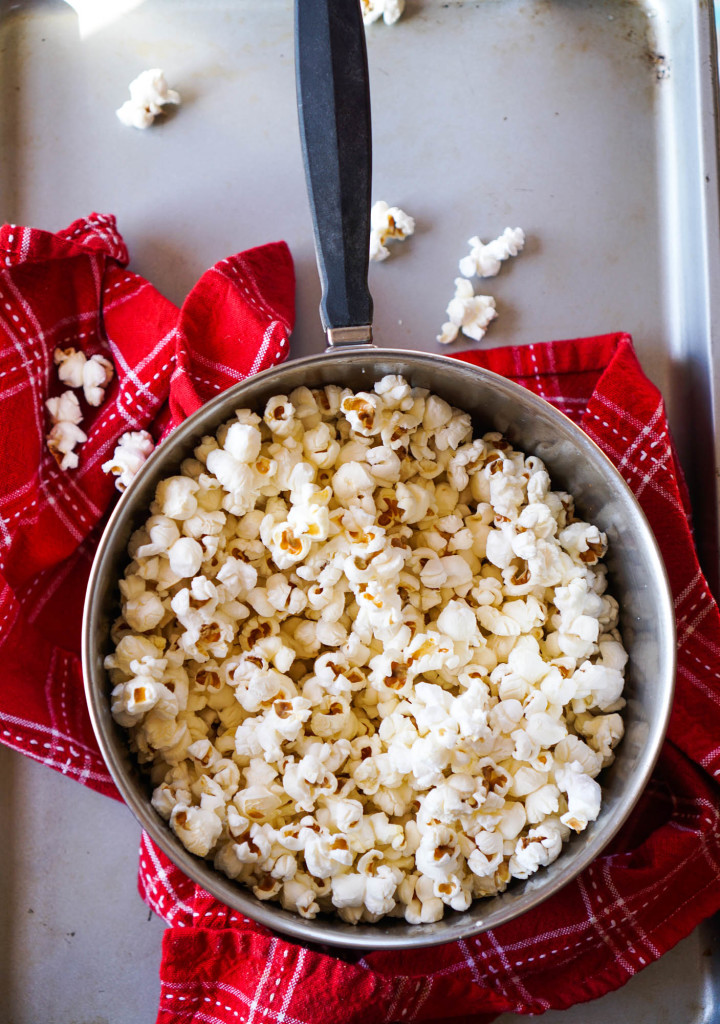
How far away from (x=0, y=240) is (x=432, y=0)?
504 mm

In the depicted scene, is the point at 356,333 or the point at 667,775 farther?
the point at 667,775

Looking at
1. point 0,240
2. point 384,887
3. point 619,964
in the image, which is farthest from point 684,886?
point 0,240

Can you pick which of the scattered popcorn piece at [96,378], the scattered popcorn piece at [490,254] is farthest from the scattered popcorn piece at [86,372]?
the scattered popcorn piece at [490,254]

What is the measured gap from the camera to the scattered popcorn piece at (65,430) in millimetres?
796

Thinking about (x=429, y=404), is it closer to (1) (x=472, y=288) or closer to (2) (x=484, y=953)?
(1) (x=472, y=288)

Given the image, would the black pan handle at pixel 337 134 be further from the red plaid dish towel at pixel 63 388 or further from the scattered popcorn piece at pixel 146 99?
the scattered popcorn piece at pixel 146 99

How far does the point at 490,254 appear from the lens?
2.81 ft

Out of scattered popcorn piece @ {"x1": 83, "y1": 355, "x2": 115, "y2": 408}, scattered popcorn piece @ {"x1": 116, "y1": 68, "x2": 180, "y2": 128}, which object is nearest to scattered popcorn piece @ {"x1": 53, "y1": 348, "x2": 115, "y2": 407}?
scattered popcorn piece @ {"x1": 83, "y1": 355, "x2": 115, "y2": 408}

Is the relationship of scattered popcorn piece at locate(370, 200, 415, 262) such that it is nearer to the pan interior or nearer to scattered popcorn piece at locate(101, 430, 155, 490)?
the pan interior

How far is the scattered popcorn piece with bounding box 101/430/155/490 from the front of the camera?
782 mm

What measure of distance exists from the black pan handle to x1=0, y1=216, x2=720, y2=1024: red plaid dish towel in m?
0.12

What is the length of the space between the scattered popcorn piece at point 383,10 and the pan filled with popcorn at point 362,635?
0.25 meters

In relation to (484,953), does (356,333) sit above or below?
above

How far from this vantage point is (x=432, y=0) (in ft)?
2.94
